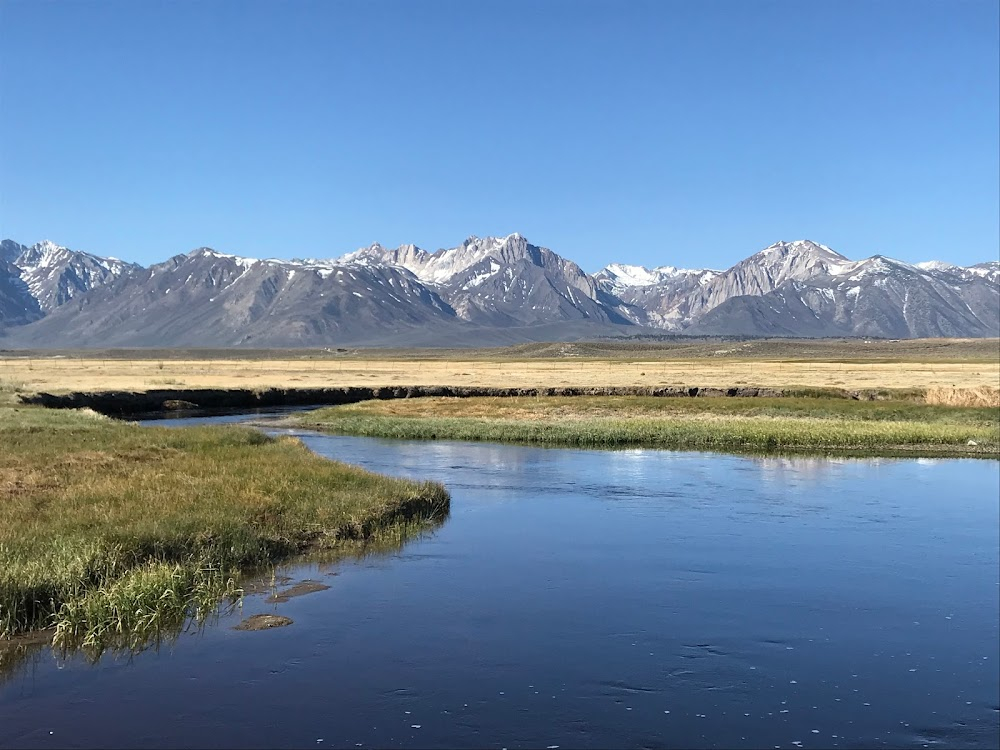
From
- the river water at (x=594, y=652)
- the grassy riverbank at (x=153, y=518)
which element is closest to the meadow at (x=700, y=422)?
the grassy riverbank at (x=153, y=518)

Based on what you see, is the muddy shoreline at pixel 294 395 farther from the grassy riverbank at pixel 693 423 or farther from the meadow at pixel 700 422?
the grassy riverbank at pixel 693 423

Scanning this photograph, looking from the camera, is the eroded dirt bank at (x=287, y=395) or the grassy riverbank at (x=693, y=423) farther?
the eroded dirt bank at (x=287, y=395)

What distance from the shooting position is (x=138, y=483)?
3161 centimetres

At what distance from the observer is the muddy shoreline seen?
267 feet

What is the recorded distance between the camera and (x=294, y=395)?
318ft

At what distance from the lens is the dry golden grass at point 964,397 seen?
243 feet

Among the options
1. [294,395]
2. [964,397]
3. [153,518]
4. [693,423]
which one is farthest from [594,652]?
[294,395]

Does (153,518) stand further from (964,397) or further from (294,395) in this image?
(294,395)

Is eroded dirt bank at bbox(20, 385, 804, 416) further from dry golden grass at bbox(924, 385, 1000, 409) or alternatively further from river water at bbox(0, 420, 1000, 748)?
river water at bbox(0, 420, 1000, 748)

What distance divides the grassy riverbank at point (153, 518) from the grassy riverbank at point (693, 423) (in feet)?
69.6

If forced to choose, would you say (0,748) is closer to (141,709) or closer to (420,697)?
(141,709)

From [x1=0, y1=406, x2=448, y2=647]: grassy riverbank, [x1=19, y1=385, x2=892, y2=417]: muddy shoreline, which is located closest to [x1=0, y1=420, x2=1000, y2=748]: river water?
[x1=0, y1=406, x2=448, y2=647]: grassy riverbank

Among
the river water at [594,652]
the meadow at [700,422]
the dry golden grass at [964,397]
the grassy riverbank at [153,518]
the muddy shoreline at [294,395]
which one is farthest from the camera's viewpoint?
the muddy shoreline at [294,395]

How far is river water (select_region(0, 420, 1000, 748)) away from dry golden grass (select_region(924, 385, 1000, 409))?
45047 millimetres
